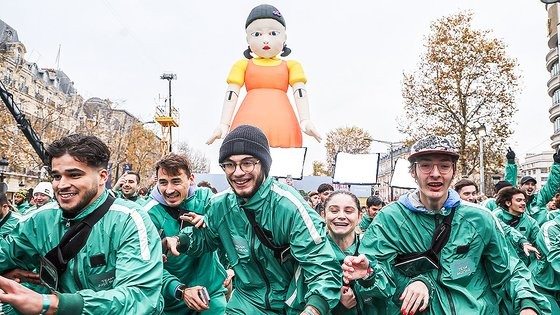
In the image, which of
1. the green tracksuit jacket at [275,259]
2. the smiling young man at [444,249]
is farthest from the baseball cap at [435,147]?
the green tracksuit jacket at [275,259]

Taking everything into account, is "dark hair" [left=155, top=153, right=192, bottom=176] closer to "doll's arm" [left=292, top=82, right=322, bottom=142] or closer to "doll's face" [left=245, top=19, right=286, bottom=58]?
"doll's face" [left=245, top=19, right=286, bottom=58]

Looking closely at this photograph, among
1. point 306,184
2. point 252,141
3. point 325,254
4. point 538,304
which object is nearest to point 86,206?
point 252,141

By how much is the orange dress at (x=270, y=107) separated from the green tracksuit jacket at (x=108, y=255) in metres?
9.43

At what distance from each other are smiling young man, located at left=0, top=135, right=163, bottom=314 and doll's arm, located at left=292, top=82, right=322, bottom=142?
9.86 m

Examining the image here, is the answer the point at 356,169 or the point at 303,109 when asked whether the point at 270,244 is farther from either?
the point at 303,109

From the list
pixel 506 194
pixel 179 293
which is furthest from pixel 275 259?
pixel 506 194

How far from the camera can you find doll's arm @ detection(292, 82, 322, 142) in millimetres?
12797

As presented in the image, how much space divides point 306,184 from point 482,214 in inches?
496

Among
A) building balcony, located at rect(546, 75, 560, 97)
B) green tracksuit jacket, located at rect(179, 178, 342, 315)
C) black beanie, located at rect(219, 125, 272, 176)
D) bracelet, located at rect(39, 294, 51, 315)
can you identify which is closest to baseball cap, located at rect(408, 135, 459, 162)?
green tracksuit jacket, located at rect(179, 178, 342, 315)

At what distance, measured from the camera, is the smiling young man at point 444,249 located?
10.2 feet

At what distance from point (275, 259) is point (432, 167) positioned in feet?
3.80

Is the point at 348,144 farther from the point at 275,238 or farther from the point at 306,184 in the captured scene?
the point at 275,238

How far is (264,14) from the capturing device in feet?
39.9

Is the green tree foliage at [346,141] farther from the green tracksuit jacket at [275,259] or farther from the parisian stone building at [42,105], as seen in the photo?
the green tracksuit jacket at [275,259]
